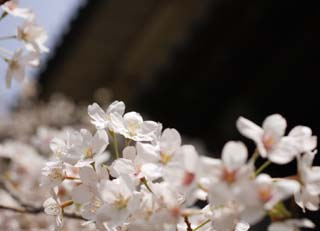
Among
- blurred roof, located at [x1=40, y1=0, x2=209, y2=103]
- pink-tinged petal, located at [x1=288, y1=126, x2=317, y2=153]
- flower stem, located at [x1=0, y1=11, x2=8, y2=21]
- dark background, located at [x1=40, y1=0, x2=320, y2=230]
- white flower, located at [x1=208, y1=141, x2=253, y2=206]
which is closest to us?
white flower, located at [x1=208, y1=141, x2=253, y2=206]

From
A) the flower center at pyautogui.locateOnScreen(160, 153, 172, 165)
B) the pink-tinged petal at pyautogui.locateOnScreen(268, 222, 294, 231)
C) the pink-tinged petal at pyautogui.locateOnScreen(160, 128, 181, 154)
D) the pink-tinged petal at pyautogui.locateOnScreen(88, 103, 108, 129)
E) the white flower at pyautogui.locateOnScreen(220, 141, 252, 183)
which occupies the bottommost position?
the pink-tinged petal at pyautogui.locateOnScreen(88, 103, 108, 129)

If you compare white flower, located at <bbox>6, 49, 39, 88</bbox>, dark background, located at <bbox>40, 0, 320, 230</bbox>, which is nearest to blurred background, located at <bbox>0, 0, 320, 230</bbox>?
dark background, located at <bbox>40, 0, 320, 230</bbox>

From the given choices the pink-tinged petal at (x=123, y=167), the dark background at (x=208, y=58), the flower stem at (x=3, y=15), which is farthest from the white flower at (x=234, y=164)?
the dark background at (x=208, y=58)

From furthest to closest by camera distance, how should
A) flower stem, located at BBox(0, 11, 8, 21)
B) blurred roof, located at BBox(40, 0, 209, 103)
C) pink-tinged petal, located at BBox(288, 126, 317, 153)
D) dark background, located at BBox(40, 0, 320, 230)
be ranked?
blurred roof, located at BBox(40, 0, 209, 103)
dark background, located at BBox(40, 0, 320, 230)
flower stem, located at BBox(0, 11, 8, 21)
pink-tinged petal, located at BBox(288, 126, 317, 153)

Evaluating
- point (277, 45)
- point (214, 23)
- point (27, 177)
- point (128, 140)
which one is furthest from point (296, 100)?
point (128, 140)

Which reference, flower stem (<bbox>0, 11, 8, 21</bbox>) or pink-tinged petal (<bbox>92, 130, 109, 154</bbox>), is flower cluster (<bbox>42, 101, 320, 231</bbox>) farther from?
flower stem (<bbox>0, 11, 8, 21</bbox>)

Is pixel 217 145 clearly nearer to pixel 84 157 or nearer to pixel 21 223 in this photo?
pixel 21 223
